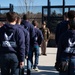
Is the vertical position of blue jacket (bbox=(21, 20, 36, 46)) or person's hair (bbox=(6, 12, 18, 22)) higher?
person's hair (bbox=(6, 12, 18, 22))

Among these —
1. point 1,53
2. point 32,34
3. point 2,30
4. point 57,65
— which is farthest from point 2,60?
point 32,34

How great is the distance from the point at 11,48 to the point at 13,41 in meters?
0.14

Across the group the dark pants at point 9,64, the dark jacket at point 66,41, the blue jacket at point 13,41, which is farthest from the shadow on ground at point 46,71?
the dark jacket at point 66,41

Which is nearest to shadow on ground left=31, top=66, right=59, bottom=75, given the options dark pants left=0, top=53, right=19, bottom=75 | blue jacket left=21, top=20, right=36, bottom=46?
blue jacket left=21, top=20, right=36, bottom=46

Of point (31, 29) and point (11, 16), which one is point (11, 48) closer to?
point (11, 16)

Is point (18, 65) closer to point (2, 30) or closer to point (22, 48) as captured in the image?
point (22, 48)

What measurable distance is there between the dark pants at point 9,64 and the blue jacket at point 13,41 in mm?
95

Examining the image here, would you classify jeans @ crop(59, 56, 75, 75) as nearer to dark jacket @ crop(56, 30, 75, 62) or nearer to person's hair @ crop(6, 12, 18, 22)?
dark jacket @ crop(56, 30, 75, 62)

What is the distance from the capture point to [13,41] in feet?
19.9

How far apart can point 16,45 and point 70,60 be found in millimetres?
1144

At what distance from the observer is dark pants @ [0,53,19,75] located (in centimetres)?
603

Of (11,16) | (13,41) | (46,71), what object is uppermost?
(11,16)

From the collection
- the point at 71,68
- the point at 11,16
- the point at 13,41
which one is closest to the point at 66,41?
the point at 71,68

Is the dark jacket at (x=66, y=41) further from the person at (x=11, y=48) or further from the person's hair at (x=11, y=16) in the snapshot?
the person's hair at (x=11, y=16)
